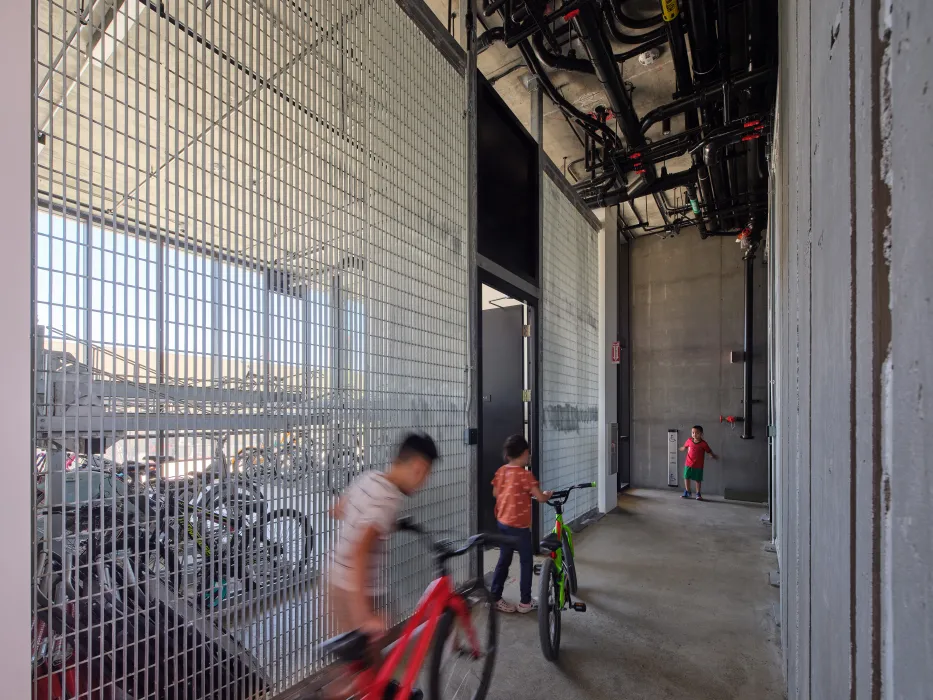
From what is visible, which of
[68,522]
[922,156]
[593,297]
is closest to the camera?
[922,156]

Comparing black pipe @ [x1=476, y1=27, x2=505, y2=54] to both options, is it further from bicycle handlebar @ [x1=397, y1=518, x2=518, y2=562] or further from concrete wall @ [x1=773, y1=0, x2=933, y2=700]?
bicycle handlebar @ [x1=397, y1=518, x2=518, y2=562]

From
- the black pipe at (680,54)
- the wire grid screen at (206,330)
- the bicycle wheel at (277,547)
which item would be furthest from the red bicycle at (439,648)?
the black pipe at (680,54)

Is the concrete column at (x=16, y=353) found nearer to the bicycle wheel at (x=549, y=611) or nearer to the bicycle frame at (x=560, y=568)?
the bicycle wheel at (x=549, y=611)

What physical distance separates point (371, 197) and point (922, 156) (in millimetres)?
2841

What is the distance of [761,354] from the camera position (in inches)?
340

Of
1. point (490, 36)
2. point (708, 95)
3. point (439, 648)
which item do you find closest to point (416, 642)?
point (439, 648)

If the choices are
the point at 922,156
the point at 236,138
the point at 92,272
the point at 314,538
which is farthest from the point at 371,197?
the point at 922,156

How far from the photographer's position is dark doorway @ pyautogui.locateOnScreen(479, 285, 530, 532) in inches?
231

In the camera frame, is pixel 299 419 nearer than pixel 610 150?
Yes

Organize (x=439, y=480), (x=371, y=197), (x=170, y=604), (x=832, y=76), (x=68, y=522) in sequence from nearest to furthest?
(x=832, y=76) < (x=68, y=522) < (x=170, y=604) < (x=371, y=197) < (x=439, y=480)

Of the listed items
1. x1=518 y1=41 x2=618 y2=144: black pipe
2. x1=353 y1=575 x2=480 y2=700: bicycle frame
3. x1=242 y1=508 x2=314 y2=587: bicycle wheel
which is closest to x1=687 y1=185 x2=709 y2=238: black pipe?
x1=518 y1=41 x2=618 y2=144: black pipe

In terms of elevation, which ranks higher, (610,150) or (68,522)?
(610,150)

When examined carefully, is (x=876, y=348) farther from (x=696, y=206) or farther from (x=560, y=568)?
(x=696, y=206)

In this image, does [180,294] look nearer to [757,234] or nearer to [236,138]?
[236,138]
